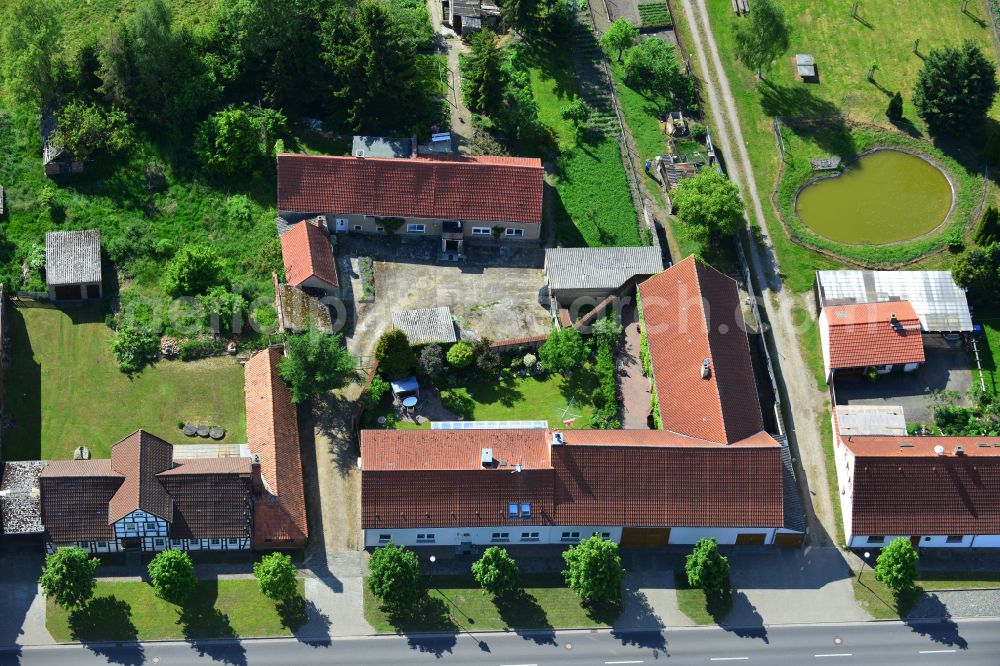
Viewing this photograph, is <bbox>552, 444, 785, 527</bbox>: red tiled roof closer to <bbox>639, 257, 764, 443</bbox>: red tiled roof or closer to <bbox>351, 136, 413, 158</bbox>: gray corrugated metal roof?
<bbox>639, 257, 764, 443</bbox>: red tiled roof

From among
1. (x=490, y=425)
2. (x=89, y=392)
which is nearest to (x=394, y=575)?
(x=490, y=425)

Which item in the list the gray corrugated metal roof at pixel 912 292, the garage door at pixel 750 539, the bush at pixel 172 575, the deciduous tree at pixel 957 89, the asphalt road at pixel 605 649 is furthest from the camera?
the deciduous tree at pixel 957 89

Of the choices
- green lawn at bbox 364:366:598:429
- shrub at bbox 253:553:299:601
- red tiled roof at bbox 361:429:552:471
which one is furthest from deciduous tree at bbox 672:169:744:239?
shrub at bbox 253:553:299:601

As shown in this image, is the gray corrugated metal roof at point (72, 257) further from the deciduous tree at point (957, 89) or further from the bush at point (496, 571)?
the deciduous tree at point (957, 89)

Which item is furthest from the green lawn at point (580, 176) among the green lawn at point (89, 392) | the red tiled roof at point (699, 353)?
the green lawn at point (89, 392)

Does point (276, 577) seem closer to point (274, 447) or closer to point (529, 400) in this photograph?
point (274, 447)

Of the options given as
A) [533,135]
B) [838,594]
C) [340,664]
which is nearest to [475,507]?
[340,664]
